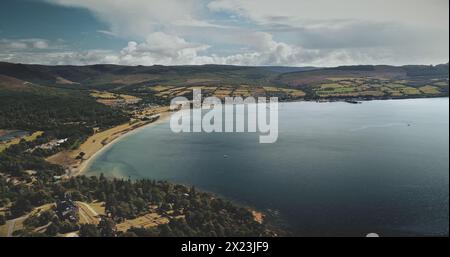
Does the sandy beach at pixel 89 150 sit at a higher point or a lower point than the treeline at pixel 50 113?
lower

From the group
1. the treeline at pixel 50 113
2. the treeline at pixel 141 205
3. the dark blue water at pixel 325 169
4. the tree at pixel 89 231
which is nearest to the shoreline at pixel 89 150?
the dark blue water at pixel 325 169

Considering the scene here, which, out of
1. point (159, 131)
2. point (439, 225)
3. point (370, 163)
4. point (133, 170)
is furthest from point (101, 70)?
point (439, 225)

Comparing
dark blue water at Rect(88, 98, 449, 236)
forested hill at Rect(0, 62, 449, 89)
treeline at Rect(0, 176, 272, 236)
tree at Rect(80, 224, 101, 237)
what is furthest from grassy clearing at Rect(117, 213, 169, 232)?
forested hill at Rect(0, 62, 449, 89)

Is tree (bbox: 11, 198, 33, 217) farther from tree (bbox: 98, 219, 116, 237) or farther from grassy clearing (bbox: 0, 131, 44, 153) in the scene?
grassy clearing (bbox: 0, 131, 44, 153)

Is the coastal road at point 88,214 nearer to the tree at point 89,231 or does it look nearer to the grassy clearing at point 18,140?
the tree at point 89,231
